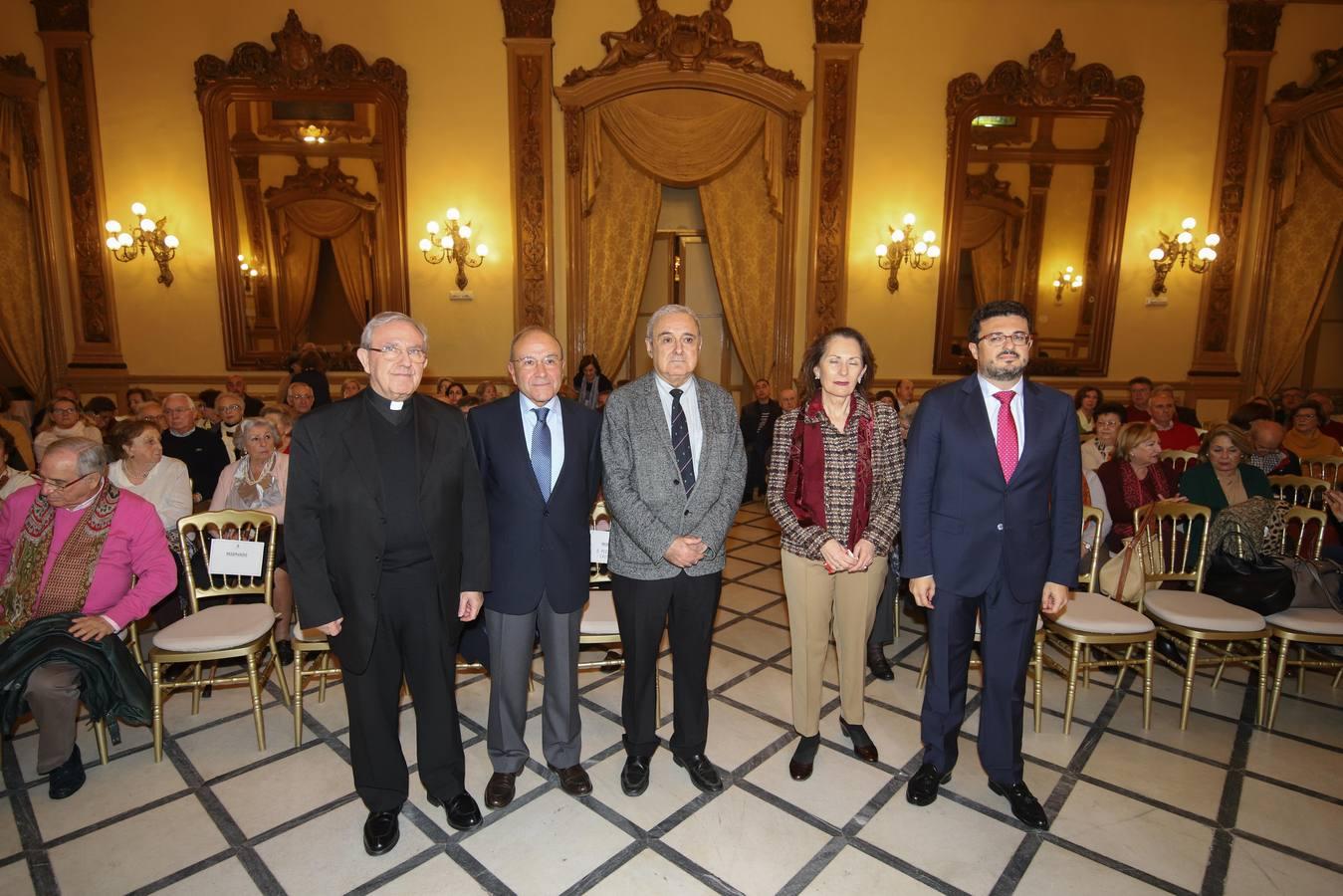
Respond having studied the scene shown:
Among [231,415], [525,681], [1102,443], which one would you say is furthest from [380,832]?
[1102,443]

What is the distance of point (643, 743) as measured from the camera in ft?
8.34

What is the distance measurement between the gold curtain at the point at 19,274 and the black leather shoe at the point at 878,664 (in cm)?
970

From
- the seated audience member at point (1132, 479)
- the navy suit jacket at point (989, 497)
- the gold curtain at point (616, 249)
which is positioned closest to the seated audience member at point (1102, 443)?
the seated audience member at point (1132, 479)

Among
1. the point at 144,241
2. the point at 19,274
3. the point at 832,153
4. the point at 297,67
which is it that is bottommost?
the point at 19,274

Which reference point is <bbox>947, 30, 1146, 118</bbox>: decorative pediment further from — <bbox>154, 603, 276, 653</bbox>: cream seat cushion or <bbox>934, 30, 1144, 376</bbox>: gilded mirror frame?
<bbox>154, 603, 276, 653</bbox>: cream seat cushion

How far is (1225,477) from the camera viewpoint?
3.79 meters

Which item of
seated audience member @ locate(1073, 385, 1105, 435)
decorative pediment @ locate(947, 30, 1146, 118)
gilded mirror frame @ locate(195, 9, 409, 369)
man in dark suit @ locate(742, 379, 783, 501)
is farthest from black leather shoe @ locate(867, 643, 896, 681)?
decorative pediment @ locate(947, 30, 1146, 118)

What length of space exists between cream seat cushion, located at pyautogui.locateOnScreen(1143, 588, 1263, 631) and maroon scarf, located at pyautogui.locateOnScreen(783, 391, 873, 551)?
5.57 feet

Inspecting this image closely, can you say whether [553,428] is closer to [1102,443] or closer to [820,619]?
[820,619]

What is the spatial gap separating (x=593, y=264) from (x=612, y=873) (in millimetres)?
7288

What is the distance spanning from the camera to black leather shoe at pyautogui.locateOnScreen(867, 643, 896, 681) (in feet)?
11.5

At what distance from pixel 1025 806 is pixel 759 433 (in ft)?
17.6

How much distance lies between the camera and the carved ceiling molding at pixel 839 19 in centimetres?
800

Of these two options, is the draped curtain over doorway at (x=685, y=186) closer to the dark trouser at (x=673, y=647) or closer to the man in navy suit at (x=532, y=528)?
the man in navy suit at (x=532, y=528)
